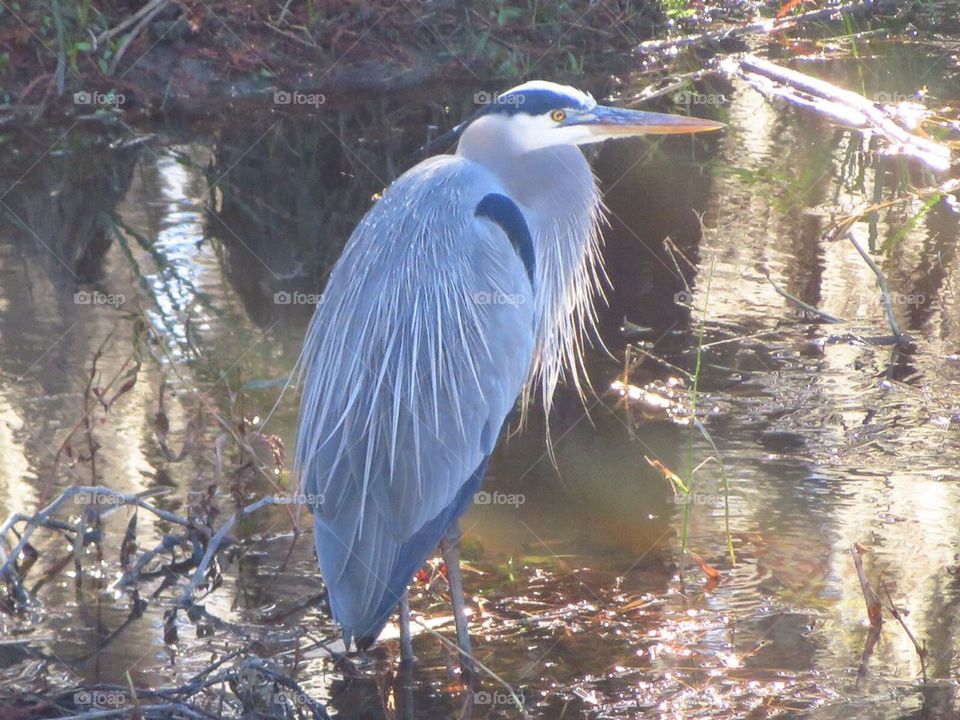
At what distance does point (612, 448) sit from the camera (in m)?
4.38

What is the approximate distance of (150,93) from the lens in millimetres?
8797

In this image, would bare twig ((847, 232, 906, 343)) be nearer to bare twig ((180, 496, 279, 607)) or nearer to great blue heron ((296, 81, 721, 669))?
great blue heron ((296, 81, 721, 669))

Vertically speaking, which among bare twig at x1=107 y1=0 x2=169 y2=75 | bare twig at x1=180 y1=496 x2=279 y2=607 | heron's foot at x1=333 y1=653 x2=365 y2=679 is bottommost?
heron's foot at x1=333 y1=653 x2=365 y2=679

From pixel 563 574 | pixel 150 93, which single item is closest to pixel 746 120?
pixel 150 93

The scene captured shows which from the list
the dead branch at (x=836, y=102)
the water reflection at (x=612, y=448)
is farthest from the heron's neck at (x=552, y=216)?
the dead branch at (x=836, y=102)

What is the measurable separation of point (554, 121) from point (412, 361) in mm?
859

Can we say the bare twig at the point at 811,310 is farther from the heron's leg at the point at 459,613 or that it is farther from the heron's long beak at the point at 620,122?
the heron's leg at the point at 459,613

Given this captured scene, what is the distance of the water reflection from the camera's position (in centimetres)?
318

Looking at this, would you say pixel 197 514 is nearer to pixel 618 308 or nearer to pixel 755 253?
pixel 618 308

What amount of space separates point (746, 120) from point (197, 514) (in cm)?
596

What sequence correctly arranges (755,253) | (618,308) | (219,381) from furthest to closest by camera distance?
(755,253) < (618,308) < (219,381)

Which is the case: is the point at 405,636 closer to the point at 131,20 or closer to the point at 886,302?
the point at 886,302

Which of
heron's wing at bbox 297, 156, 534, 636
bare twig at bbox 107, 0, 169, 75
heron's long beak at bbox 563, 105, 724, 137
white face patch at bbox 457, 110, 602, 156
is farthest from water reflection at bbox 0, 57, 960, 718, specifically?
bare twig at bbox 107, 0, 169, 75

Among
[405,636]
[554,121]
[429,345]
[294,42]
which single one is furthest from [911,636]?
[294,42]
